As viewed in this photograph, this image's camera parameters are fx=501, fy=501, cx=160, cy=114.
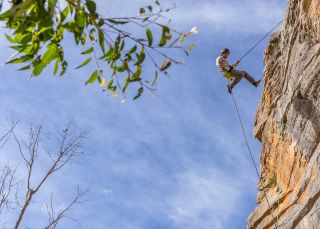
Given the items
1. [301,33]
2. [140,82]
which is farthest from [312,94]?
[140,82]

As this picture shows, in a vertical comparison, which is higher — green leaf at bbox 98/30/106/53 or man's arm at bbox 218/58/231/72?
man's arm at bbox 218/58/231/72

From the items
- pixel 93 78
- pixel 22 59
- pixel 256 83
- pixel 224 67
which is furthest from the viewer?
pixel 256 83

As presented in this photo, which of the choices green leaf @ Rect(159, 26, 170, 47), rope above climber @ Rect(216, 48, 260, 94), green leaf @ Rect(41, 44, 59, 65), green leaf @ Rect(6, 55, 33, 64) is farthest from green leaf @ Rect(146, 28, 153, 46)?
rope above climber @ Rect(216, 48, 260, 94)

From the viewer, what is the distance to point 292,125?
13203mm

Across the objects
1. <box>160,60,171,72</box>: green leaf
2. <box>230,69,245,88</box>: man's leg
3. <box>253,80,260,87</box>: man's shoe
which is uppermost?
<box>230,69,245,88</box>: man's leg

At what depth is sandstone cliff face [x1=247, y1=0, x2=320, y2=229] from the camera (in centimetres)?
1148

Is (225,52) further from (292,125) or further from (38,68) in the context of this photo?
(38,68)

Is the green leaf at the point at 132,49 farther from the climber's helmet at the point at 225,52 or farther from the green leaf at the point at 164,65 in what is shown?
the climber's helmet at the point at 225,52

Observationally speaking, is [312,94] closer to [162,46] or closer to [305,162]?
[305,162]

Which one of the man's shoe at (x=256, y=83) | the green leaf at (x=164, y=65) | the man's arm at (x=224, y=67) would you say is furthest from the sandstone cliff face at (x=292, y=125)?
the green leaf at (x=164, y=65)

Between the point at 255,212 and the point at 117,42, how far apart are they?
37.6ft

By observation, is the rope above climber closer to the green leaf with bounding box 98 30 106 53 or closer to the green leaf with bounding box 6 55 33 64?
the green leaf with bounding box 98 30 106 53

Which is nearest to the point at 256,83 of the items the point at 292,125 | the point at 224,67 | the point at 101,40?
the point at 224,67

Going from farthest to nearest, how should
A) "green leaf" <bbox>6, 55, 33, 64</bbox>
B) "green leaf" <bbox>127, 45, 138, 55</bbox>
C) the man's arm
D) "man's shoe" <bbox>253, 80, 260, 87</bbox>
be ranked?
"man's shoe" <bbox>253, 80, 260, 87</bbox>
the man's arm
"green leaf" <bbox>127, 45, 138, 55</bbox>
"green leaf" <bbox>6, 55, 33, 64</bbox>
